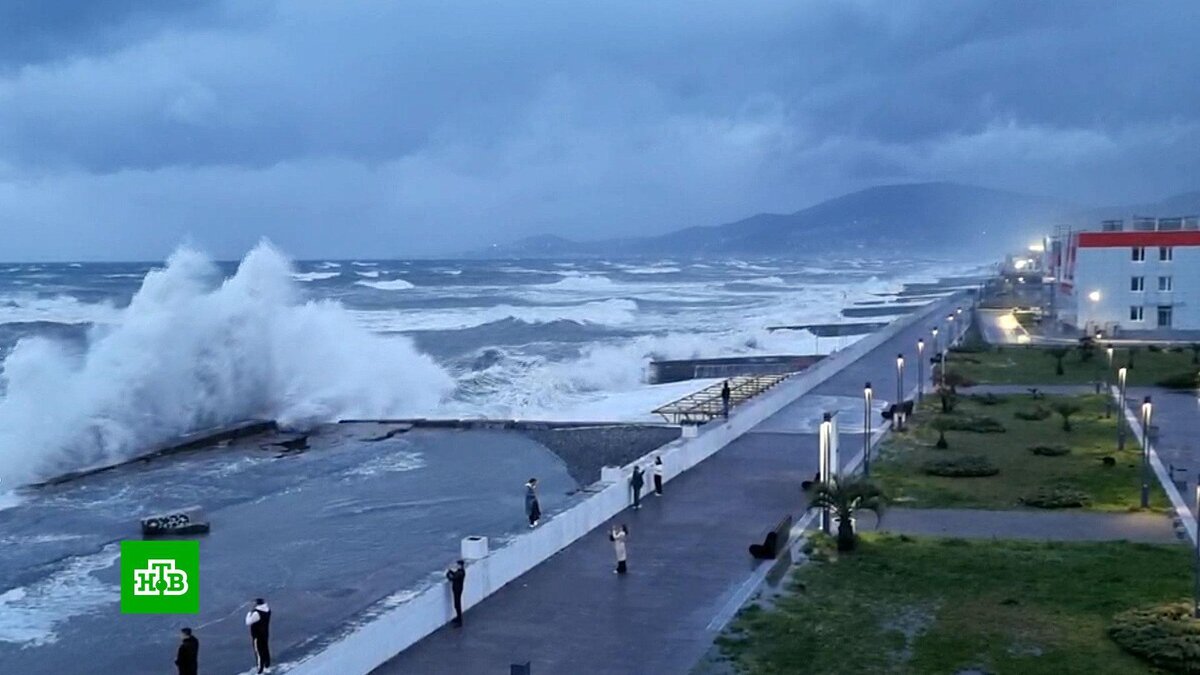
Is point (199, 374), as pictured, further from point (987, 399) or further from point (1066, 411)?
point (1066, 411)

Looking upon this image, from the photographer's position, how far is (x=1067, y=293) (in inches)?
2194

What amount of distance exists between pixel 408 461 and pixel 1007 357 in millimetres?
23255

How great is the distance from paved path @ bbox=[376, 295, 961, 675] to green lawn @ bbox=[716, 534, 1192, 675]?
71cm

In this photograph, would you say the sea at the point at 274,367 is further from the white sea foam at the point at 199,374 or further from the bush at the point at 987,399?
the bush at the point at 987,399

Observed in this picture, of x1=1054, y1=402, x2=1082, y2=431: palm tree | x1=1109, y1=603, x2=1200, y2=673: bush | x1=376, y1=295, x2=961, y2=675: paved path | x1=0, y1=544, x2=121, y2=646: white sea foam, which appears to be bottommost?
x1=0, y1=544, x2=121, y2=646: white sea foam

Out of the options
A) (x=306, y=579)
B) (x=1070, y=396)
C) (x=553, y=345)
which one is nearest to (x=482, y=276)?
(x=553, y=345)

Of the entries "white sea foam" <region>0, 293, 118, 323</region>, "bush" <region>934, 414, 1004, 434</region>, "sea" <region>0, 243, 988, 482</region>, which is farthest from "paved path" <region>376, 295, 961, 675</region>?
"white sea foam" <region>0, 293, 118, 323</region>

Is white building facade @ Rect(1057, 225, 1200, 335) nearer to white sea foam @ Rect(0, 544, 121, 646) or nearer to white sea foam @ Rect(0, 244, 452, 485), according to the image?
white sea foam @ Rect(0, 244, 452, 485)

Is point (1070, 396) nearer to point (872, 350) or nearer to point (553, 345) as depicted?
point (872, 350)

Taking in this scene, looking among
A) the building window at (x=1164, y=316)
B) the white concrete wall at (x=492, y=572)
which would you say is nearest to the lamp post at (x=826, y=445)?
the white concrete wall at (x=492, y=572)

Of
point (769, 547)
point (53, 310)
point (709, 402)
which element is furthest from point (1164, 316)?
point (53, 310)

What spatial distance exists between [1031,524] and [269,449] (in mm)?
19065

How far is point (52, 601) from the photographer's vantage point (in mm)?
16062

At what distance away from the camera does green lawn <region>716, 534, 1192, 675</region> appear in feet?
36.4
